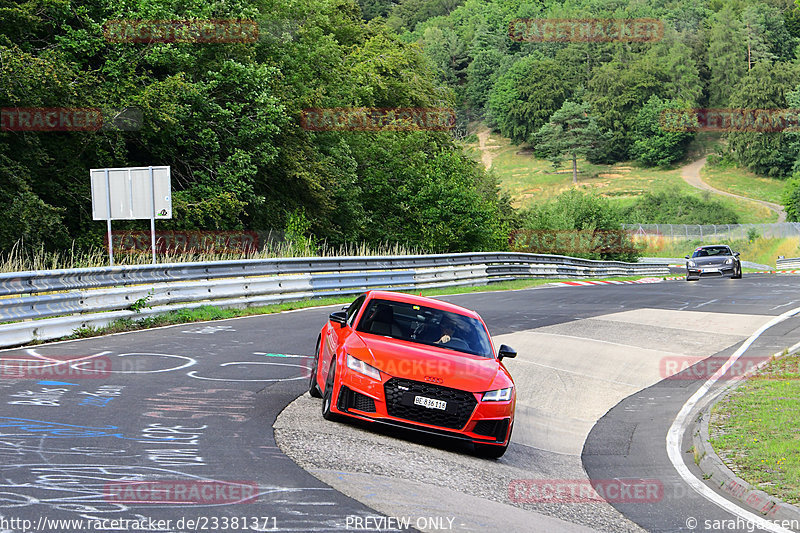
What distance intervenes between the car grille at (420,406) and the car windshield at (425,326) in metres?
1.09

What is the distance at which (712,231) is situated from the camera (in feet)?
266

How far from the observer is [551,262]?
42.0m

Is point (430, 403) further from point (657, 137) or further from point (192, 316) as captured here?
point (657, 137)

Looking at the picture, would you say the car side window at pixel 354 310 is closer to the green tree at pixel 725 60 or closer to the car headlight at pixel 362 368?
the car headlight at pixel 362 368

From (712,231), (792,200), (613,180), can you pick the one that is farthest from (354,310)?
(613,180)

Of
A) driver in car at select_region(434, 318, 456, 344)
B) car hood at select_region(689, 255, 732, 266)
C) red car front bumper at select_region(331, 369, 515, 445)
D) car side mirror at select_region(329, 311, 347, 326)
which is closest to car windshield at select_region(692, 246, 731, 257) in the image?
car hood at select_region(689, 255, 732, 266)

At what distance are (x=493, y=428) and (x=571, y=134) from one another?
14699 centimetres

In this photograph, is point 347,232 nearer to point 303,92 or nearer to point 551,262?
point 303,92

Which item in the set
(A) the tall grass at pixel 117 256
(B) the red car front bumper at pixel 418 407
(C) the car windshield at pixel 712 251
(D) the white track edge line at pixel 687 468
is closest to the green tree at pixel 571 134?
(C) the car windshield at pixel 712 251

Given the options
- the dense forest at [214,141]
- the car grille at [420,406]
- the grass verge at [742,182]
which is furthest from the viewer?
the grass verge at [742,182]

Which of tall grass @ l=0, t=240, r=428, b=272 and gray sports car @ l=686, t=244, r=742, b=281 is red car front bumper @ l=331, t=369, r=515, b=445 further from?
gray sports car @ l=686, t=244, r=742, b=281

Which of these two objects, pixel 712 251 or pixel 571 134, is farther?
pixel 571 134

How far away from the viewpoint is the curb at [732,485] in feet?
23.6

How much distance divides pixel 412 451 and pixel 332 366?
130 centimetres
